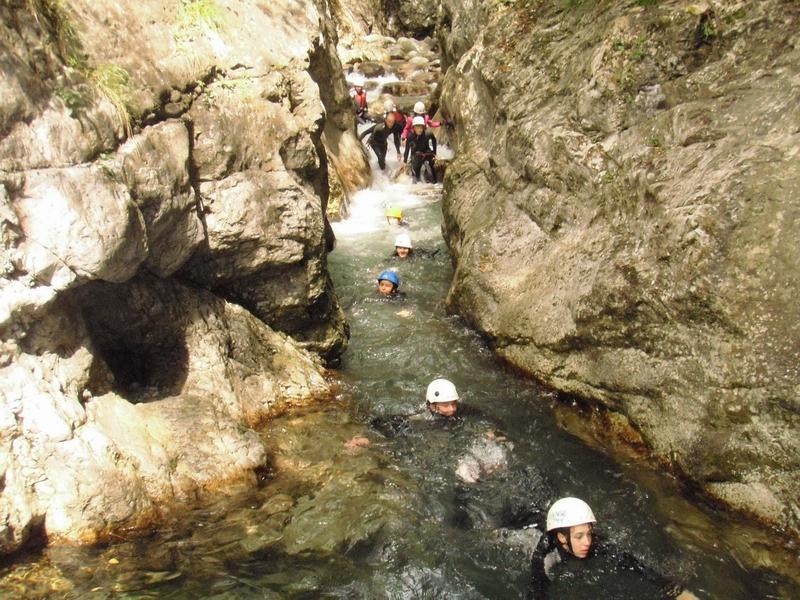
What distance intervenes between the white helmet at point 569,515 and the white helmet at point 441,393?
218 cm

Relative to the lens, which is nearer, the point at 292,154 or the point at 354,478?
the point at 354,478

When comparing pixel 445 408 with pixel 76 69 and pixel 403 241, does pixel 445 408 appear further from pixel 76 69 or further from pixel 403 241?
pixel 403 241

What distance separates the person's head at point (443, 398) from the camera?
7281 mm

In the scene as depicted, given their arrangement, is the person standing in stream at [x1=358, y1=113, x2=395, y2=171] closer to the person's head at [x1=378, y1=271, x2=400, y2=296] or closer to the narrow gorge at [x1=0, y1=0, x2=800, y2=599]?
the person's head at [x1=378, y1=271, x2=400, y2=296]

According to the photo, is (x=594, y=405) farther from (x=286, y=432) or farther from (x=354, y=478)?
(x=286, y=432)

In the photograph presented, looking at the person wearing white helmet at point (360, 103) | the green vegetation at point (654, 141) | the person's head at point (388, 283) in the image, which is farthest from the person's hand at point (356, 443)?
the person wearing white helmet at point (360, 103)

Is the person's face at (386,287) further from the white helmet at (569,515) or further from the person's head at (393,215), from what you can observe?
the white helmet at (569,515)

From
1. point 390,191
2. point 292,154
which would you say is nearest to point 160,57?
point 292,154

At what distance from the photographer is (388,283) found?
36.1ft

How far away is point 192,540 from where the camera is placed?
4.84m

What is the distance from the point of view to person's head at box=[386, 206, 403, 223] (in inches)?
579

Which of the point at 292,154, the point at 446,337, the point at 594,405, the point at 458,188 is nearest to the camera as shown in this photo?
the point at 594,405

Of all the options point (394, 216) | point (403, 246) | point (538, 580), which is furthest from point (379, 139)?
point (538, 580)

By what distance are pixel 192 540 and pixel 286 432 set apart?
1974 millimetres
